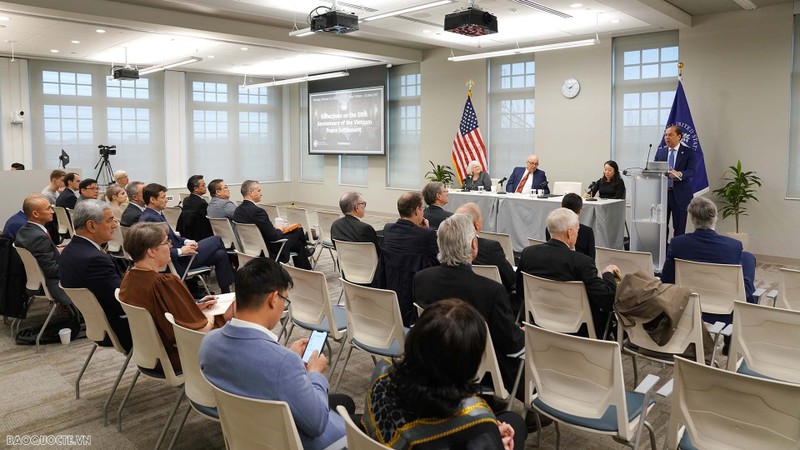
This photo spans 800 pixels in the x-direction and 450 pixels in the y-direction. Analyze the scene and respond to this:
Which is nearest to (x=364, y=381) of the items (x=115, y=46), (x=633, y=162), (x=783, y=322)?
(x=783, y=322)

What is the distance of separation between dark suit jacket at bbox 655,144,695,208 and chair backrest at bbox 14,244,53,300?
7.55 m

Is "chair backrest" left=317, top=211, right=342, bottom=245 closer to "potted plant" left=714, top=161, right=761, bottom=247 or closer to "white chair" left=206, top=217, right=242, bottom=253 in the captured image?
"white chair" left=206, top=217, right=242, bottom=253

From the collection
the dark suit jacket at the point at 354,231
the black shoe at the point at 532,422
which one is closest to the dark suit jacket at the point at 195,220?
the dark suit jacket at the point at 354,231

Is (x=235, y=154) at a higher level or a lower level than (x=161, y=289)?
higher

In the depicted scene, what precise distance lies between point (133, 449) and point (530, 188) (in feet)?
24.3

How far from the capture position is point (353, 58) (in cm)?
1262

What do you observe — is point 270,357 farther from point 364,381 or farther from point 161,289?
point 364,381

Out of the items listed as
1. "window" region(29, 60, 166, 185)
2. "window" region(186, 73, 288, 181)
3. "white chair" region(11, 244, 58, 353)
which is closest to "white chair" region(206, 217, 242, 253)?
"white chair" region(11, 244, 58, 353)

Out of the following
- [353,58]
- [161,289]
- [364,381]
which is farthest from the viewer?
[353,58]

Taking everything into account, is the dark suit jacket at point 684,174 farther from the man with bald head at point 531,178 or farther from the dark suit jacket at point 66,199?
the dark suit jacket at point 66,199

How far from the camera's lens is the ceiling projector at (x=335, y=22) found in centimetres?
695

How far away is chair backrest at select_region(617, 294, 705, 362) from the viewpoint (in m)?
3.26

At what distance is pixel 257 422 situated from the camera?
2004mm

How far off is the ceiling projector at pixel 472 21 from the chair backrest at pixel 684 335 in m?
4.50
